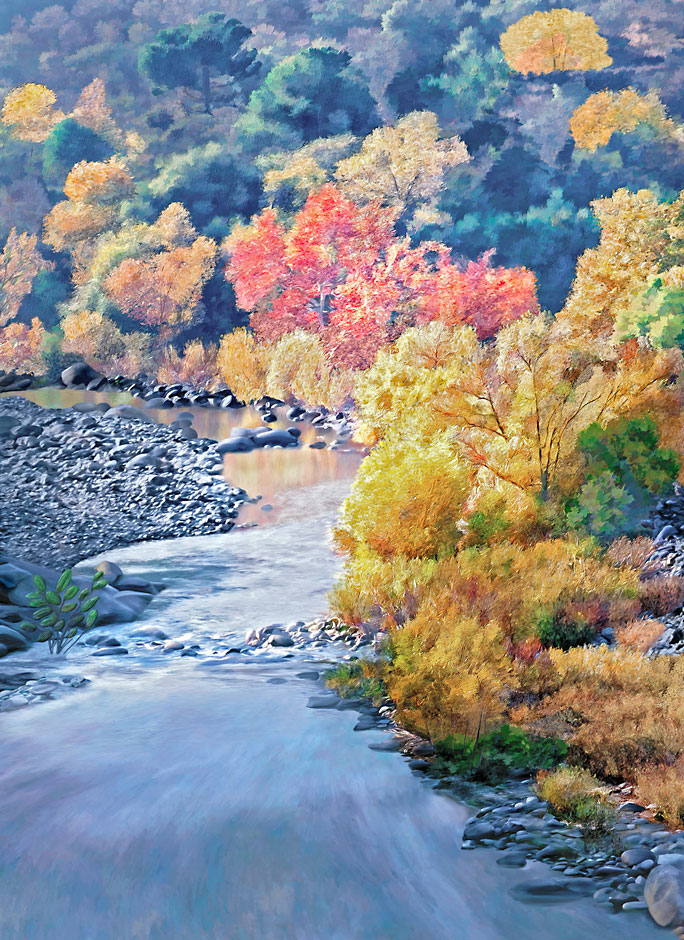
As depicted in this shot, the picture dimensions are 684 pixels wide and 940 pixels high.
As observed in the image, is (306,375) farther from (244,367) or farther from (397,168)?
(397,168)

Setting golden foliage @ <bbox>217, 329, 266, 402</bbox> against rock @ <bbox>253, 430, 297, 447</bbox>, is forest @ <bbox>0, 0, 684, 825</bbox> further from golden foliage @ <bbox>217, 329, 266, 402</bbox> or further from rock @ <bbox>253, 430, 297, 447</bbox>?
rock @ <bbox>253, 430, 297, 447</bbox>

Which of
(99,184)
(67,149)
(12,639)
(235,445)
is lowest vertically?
(12,639)

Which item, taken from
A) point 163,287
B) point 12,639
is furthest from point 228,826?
point 163,287

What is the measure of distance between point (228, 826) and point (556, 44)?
A: 3067 centimetres

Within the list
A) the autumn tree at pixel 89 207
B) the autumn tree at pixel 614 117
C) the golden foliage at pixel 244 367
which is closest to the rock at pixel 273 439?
the golden foliage at pixel 244 367

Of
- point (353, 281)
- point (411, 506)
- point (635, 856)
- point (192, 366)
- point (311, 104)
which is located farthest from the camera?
point (311, 104)

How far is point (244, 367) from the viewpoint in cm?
2266

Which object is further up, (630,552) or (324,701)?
(630,552)

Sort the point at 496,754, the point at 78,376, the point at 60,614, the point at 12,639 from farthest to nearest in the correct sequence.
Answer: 1. the point at 78,376
2. the point at 60,614
3. the point at 12,639
4. the point at 496,754

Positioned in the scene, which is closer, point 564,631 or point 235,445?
point 564,631

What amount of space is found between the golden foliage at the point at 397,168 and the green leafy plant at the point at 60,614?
64.9 feet

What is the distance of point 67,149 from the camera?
30453 millimetres

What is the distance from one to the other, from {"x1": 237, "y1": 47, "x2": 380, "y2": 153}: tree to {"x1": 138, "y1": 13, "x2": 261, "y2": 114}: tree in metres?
3.32

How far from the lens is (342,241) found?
23.5 metres
